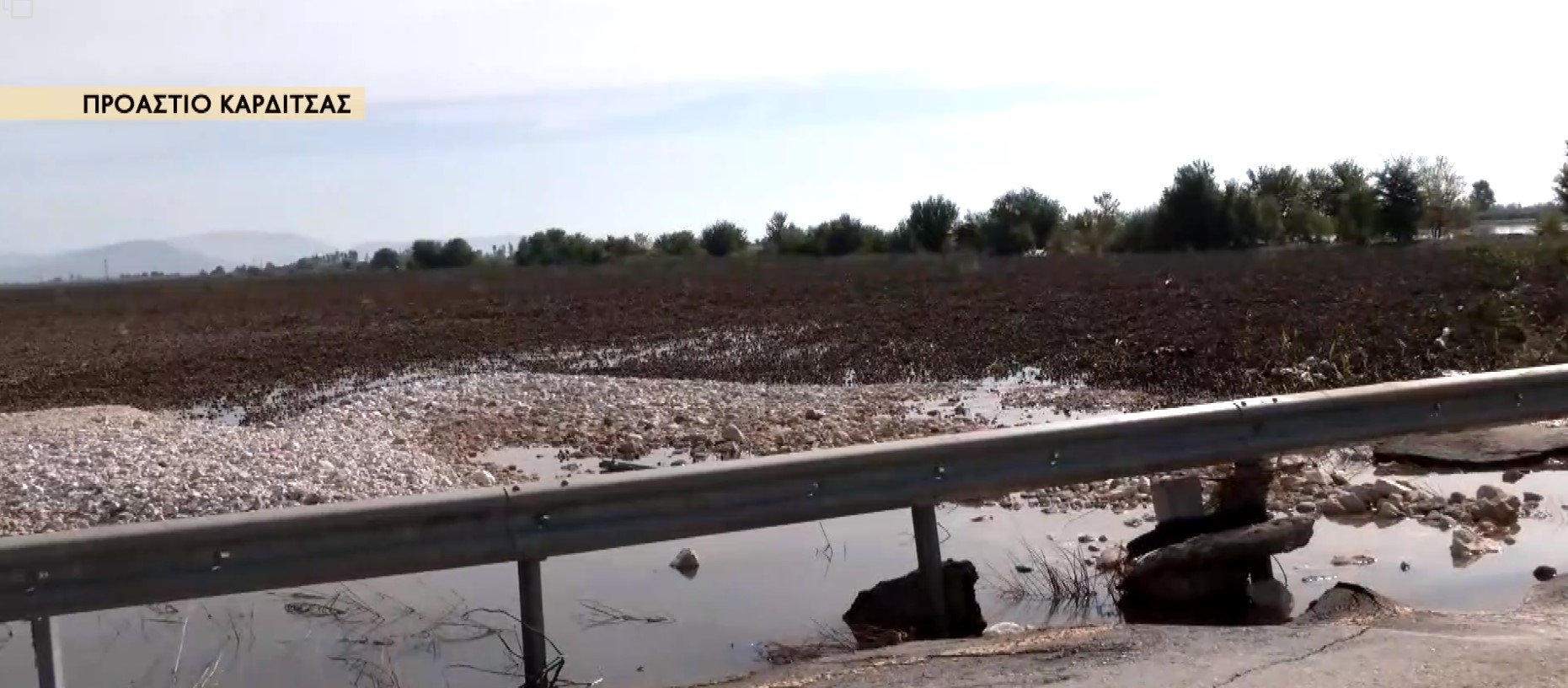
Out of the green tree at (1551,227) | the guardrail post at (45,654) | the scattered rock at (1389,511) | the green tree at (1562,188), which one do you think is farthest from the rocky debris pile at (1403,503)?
the green tree at (1562,188)

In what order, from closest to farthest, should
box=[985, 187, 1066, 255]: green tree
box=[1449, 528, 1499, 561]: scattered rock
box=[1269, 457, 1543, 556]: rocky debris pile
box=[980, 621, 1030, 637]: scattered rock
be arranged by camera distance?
box=[980, 621, 1030, 637]: scattered rock
box=[1449, 528, 1499, 561]: scattered rock
box=[1269, 457, 1543, 556]: rocky debris pile
box=[985, 187, 1066, 255]: green tree

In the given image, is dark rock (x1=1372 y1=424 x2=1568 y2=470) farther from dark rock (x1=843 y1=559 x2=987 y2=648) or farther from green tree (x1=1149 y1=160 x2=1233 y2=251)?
green tree (x1=1149 y1=160 x2=1233 y2=251)

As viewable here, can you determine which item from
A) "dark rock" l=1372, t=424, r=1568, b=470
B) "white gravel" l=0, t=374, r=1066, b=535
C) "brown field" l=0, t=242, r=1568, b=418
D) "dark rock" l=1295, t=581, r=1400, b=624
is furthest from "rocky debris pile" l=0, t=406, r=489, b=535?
"dark rock" l=1372, t=424, r=1568, b=470

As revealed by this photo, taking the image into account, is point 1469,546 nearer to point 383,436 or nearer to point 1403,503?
point 1403,503

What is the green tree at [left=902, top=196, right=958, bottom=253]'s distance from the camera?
87312 millimetres

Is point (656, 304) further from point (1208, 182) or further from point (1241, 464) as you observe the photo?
point (1208, 182)

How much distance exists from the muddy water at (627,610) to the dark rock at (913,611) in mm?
340

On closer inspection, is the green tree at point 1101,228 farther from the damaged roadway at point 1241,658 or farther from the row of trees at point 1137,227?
the damaged roadway at point 1241,658

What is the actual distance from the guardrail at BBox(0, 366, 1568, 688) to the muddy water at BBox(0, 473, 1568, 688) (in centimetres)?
80

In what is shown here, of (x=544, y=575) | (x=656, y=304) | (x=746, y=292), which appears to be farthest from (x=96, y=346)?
(x=544, y=575)

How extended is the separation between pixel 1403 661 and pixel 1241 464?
2229mm

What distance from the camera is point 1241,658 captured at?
556cm

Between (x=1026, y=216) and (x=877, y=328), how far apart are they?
58.7 metres

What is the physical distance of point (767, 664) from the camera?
6.46 metres
